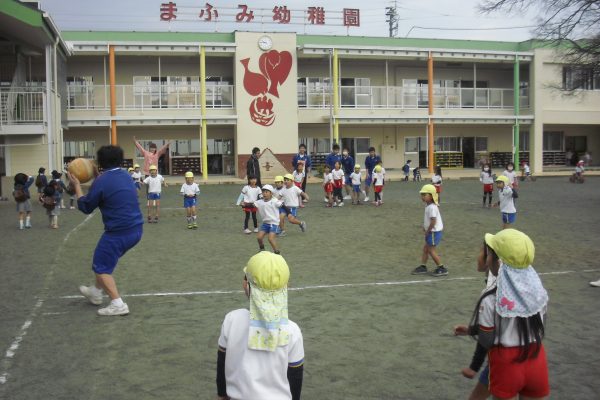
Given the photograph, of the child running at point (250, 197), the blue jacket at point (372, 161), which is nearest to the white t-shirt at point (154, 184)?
the child running at point (250, 197)

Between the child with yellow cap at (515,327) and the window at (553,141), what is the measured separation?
128 ft

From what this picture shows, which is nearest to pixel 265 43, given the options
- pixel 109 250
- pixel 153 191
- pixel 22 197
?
pixel 153 191

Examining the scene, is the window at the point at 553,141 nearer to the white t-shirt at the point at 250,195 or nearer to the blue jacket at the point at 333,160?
the blue jacket at the point at 333,160

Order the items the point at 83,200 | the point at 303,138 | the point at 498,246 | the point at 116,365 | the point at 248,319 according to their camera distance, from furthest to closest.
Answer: the point at 303,138
the point at 83,200
the point at 116,365
the point at 498,246
the point at 248,319

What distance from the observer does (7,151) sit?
73.9 ft

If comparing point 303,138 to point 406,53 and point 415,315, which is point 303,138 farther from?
point 415,315

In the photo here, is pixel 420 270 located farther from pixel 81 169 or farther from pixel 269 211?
pixel 81 169

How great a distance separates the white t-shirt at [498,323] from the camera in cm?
345

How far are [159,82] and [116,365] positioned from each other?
27.8 meters

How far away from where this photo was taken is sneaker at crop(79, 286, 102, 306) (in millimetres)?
7316

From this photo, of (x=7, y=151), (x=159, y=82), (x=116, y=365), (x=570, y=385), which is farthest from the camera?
(x=159, y=82)

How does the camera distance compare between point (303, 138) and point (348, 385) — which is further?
point (303, 138)

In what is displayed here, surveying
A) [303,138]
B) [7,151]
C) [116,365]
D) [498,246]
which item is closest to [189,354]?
[116,365]

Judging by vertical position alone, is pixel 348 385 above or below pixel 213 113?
below
